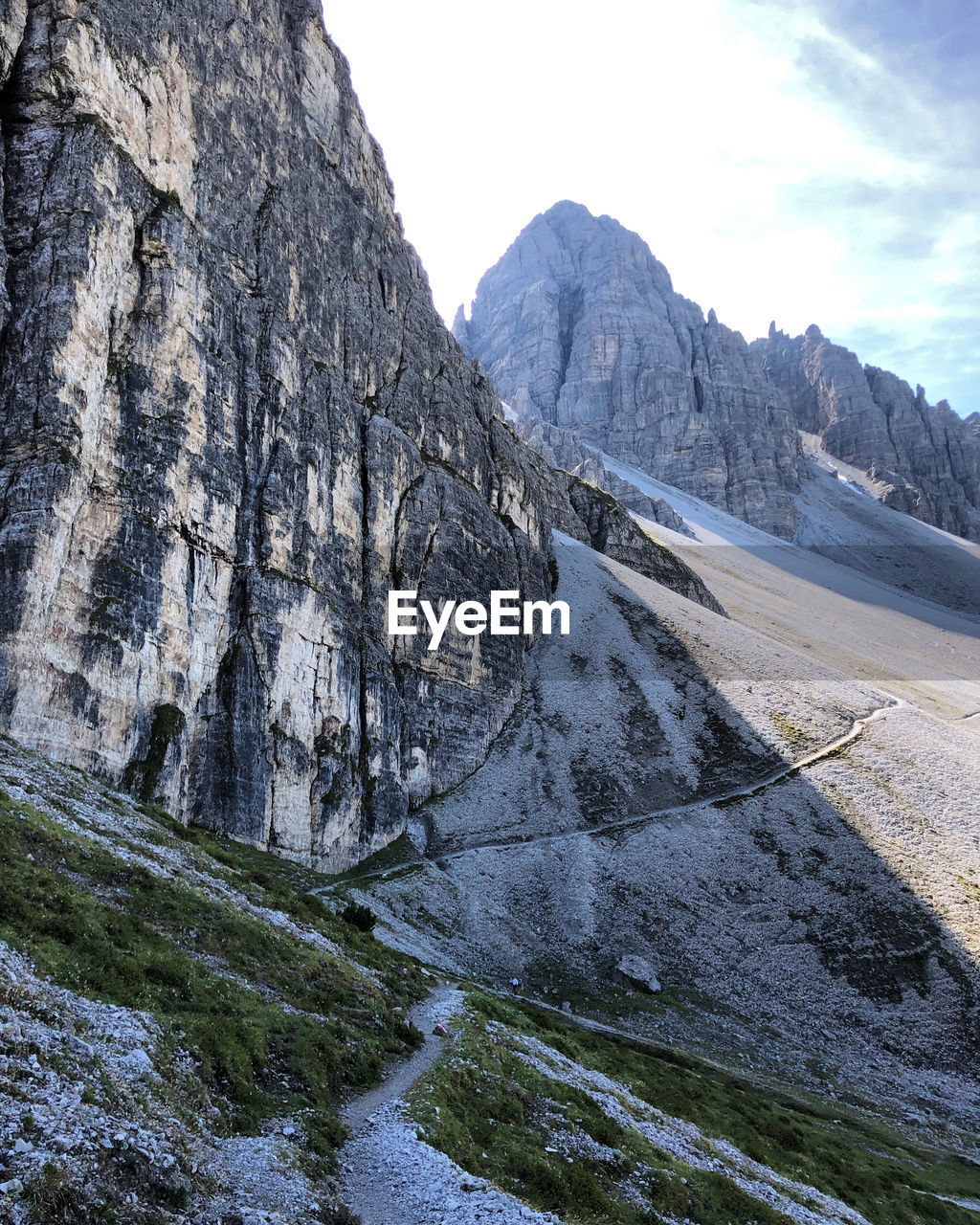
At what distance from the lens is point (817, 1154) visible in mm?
31859

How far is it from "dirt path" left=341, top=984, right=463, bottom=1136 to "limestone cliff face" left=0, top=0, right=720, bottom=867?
25727mm

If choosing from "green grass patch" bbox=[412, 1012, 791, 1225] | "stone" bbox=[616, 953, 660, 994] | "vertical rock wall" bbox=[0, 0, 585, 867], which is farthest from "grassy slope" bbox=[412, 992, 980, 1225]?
"vertical rock wall" bbox=[0, 0, 585, 867]

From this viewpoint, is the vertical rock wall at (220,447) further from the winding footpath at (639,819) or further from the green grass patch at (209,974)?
the green grass patch at (209,974)

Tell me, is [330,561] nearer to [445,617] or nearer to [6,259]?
[445,617]

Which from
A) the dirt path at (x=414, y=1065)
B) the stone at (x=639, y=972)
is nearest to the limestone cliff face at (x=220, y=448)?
the stone at (x=639, y=972)

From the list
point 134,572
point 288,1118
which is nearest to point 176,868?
point 288,1118

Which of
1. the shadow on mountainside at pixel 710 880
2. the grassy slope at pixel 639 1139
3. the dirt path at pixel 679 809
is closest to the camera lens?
the grassy slope at pixel 639 1139

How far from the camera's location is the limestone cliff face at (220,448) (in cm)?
4509

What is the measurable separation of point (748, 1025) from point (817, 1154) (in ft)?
61.2

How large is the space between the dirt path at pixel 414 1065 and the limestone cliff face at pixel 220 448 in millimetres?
25727

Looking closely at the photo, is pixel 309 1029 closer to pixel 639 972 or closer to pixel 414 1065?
pixel 414 1065

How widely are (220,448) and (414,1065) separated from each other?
1922 inches

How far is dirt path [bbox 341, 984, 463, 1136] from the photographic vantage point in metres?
18.1

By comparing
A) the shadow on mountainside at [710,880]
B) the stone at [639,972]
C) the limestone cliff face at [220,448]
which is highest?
the limestone cliff face at [220,448]
